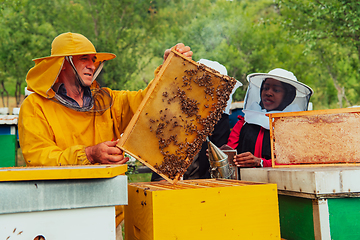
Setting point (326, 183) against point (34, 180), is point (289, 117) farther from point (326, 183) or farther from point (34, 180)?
point (34, 180)

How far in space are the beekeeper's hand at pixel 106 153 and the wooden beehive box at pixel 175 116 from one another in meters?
0.10

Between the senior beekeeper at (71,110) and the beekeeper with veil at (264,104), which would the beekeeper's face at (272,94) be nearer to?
the beekeeper with veil at (264,104)

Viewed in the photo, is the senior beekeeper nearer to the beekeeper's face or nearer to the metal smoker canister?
the metal smoker canister

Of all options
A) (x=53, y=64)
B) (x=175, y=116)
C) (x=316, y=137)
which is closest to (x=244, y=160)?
(x=316, y=137)

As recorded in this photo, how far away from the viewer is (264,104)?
3.60 m

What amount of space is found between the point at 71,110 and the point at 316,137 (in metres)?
1.90

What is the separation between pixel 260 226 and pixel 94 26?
45.6ft

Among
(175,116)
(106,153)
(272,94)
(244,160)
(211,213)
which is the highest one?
(272,94)

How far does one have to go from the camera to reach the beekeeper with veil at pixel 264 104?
338 centimetres

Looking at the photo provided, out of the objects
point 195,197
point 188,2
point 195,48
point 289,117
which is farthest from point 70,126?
point 188,2

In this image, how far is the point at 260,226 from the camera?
1.61m

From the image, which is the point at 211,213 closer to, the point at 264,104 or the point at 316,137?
the point at 316,137

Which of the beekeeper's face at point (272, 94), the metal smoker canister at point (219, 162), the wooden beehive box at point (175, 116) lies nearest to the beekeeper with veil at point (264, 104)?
the beekeeper's face at point (272, 94)

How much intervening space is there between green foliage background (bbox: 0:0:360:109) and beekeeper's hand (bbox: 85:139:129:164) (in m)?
6.69
